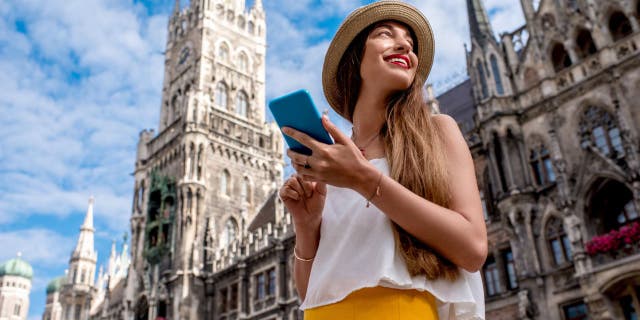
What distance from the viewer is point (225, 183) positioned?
32.5 m

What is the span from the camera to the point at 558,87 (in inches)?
680

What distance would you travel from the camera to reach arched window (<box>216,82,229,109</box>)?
35459 mm

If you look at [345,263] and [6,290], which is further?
[6,290]

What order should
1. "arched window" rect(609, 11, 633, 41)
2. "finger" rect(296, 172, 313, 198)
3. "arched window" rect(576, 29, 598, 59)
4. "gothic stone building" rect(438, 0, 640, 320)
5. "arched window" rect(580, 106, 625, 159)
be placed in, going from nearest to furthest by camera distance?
1. "finger" rect(296, 172, 313, 198)
2. "gothic stone building" rect(438, 0, 640, 320)
3. "arched window" rect(580, 106, 625, 159)
4. "arched window" rect(609, 11, 633, 41)
5. "arched window" rect(576, 29, 598, 59)

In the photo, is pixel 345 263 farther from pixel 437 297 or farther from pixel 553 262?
pixel 553 262

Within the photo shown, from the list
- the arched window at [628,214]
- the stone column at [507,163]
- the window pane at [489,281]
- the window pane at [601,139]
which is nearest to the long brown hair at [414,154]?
the arched window at [628,214]

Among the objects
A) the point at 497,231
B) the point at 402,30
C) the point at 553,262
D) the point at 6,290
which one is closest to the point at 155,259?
the point at 497,231

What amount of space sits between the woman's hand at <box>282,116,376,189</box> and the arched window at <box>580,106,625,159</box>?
15.4 meters

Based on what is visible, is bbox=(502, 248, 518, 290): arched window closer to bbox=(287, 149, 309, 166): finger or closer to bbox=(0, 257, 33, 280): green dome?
bbox=(287, 149, 309, 166): finger

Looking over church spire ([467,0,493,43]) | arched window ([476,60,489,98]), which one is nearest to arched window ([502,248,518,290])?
arched window ([476,60,489,98])

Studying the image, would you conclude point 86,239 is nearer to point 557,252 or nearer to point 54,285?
point 54,285

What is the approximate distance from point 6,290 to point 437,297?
105505 mm

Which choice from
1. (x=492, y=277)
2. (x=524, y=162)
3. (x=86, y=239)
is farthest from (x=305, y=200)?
(x=86, y=239)

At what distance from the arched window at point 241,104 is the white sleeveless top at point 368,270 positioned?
34618 mm
